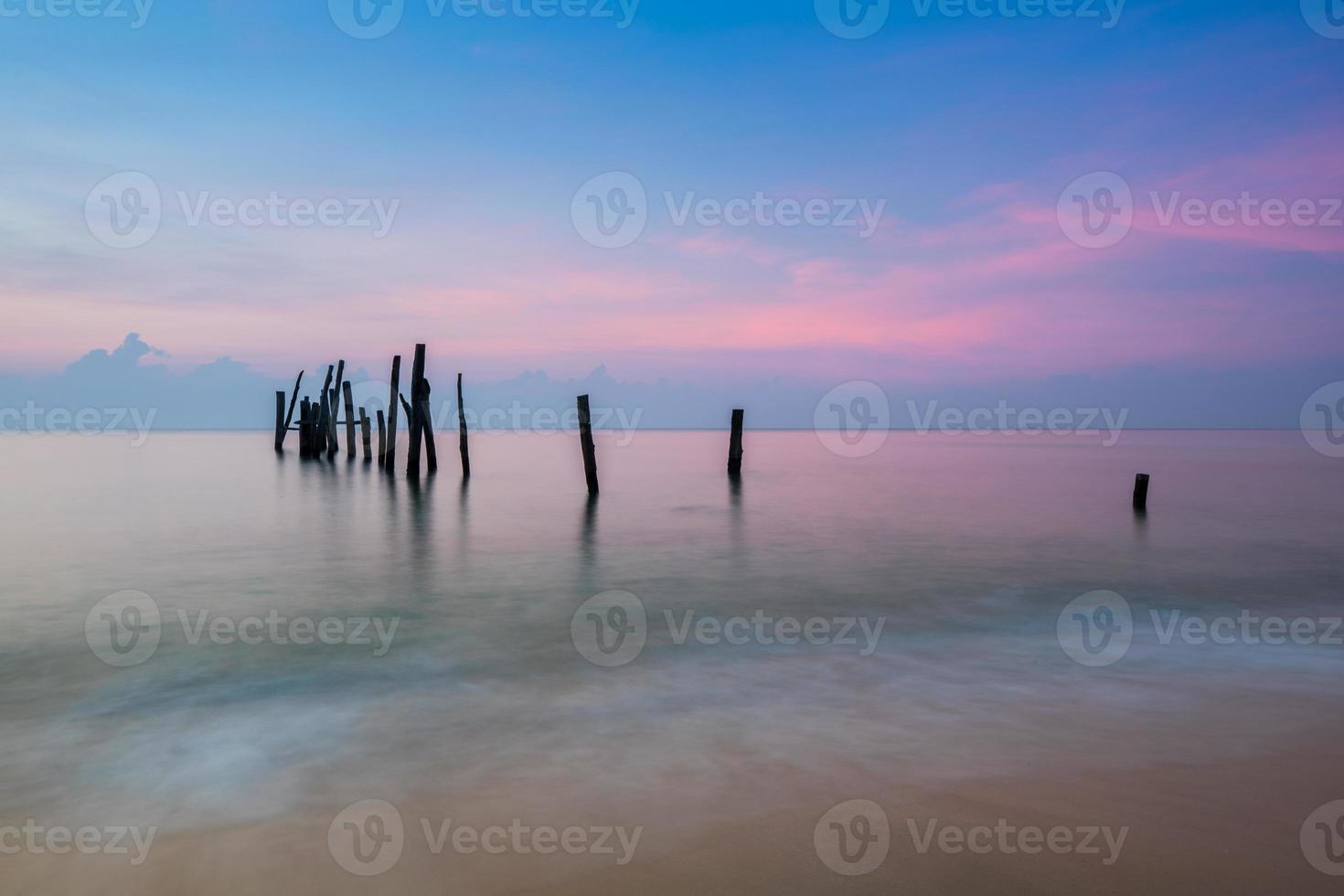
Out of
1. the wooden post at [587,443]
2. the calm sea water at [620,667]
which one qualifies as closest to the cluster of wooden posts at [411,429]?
the wooden post at [587,443]

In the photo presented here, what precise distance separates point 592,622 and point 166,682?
11.7 feet

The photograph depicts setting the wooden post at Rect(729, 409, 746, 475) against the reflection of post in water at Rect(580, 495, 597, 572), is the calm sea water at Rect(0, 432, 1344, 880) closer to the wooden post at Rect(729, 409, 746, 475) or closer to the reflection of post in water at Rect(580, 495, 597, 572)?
the reflection of post in water at Rect(580, 495, 597, 572)

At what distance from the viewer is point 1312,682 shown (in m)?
5.70

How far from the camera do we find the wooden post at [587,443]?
63.9 ft

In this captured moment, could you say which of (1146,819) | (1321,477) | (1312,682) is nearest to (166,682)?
(1146,819)

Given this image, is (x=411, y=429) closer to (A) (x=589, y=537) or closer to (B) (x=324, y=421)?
(A) (x=589, y=537)

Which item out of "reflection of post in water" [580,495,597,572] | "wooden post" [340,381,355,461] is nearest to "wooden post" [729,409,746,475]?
"reflection of post in water" [580,495,597,572]

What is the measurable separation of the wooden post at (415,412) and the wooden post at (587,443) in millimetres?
4665

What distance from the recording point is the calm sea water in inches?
161

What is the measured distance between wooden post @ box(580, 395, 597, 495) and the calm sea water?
3.38 metres

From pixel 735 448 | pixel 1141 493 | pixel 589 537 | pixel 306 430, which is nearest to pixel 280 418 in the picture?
pixel 306 430

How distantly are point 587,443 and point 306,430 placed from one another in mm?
20698

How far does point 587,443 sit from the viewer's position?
2103 cm

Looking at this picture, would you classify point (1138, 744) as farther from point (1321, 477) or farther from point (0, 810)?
point (1321, 477)
